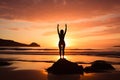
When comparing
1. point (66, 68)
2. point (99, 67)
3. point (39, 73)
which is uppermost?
point (66, 68)

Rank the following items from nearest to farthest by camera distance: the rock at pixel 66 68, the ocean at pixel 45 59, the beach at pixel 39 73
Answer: the beach at pixel 39 73, the rock at pixel 66 68, the ocean at pixel 45 59

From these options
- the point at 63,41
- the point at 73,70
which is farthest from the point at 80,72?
the point at 63,41

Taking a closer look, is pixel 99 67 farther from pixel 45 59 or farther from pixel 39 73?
pixel 45 59

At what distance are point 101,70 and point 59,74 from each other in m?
3.88

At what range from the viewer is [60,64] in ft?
55.0

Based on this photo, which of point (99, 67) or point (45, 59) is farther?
point (45, 59)

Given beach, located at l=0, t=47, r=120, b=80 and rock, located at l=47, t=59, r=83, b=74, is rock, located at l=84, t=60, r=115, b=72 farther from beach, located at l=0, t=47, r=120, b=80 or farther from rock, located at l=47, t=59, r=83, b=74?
rock, located at l=47, t=59, r=83, b=74

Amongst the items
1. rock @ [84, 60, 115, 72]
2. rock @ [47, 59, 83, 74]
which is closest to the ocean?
rock @ [84, 60, 115, 72]

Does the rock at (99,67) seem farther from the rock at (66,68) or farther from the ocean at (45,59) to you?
the rock at (66,68)

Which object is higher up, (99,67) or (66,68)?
(66,68)

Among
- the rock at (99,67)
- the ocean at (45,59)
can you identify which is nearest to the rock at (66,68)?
the rock at (99,67)

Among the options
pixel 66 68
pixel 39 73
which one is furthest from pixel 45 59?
pixel 66 68

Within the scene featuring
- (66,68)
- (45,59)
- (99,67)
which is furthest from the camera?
(45,59)

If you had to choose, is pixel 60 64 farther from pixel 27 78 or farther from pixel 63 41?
pixel 27 78
